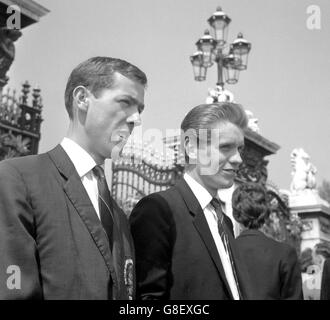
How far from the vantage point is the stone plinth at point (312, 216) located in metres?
13.7

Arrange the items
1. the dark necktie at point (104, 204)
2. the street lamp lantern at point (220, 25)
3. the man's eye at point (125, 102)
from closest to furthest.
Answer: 1. the dark necktie at point (104, 204)
2. the man's eye at point (125, 102)
3. the street lamp lantern at point (220, 25)

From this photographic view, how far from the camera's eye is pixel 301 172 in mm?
14328

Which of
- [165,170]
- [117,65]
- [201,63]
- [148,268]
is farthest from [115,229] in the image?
[201,63]

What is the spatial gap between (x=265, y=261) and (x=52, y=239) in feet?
6.20

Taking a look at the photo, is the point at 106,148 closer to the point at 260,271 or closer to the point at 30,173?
the point at 30,173

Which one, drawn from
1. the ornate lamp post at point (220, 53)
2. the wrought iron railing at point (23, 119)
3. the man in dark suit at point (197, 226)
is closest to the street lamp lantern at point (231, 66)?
the ornate lamp post at point (220, 53)

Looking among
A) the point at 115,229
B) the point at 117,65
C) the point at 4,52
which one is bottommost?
the point at 115,229

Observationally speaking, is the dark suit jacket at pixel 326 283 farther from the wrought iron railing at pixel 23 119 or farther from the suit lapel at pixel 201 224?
the wrought iron railing at pixel 23 119

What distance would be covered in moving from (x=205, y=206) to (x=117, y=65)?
0.82 m

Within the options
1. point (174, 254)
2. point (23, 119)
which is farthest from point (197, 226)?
point (23, 119)

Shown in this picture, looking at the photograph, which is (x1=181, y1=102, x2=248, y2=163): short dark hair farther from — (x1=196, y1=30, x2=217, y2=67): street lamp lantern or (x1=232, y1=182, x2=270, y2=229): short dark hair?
(x1=196, y1=30, x2=217, y2=67): street lamp lantern

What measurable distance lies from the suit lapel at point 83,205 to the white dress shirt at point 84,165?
3cm

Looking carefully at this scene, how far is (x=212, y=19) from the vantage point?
418 inches

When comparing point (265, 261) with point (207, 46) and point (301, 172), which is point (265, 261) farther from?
point (301, 172)
